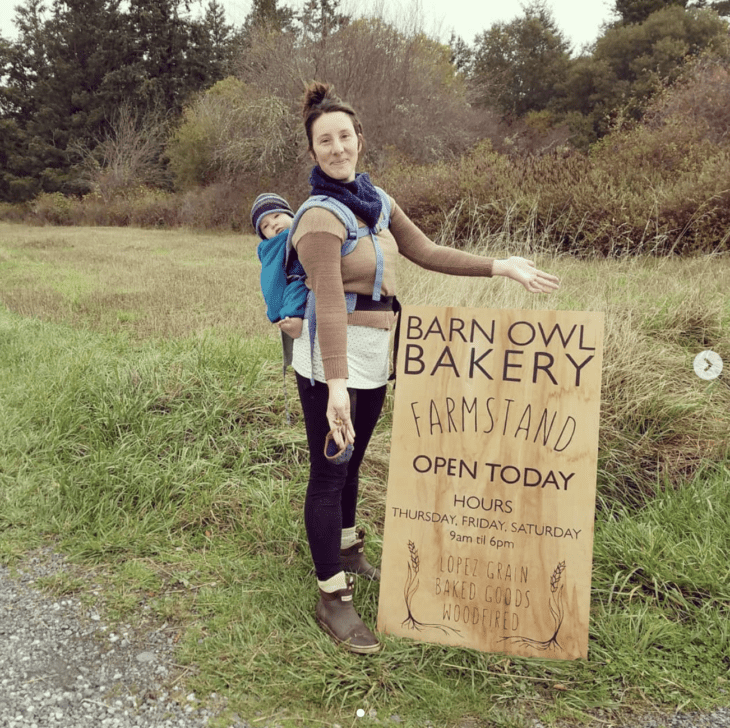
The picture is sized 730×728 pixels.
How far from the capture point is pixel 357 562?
2.51 metres

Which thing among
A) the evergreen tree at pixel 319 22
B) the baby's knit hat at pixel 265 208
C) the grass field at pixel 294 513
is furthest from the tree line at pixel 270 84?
the baby's knit hat at pixel 265 208

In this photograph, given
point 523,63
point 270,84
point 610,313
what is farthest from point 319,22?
point 610,313

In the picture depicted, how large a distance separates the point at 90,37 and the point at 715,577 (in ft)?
126

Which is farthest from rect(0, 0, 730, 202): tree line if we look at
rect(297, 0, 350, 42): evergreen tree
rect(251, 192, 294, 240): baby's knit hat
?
rect(251, 192, 294, 240): baby's knit hat

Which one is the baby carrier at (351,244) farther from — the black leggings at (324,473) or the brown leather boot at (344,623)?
the brown leather boot at (344,623)

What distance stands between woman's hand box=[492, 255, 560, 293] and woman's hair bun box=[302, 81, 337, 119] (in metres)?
0.80

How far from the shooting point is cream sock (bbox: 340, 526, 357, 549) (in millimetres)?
2457

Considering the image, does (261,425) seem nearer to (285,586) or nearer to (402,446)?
(285,586)

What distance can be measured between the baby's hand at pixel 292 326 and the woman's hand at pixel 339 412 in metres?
0.25

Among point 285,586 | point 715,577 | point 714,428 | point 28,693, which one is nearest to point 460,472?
point 285,586

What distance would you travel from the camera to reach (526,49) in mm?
29875

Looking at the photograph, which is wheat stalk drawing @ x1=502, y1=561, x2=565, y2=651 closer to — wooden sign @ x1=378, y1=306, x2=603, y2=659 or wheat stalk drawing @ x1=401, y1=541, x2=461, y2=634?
wooden sign @ x1=378, y1=306, x2=603, y2=659

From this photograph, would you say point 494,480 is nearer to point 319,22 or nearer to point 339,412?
point 339,412

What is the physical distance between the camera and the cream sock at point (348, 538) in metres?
2.46
